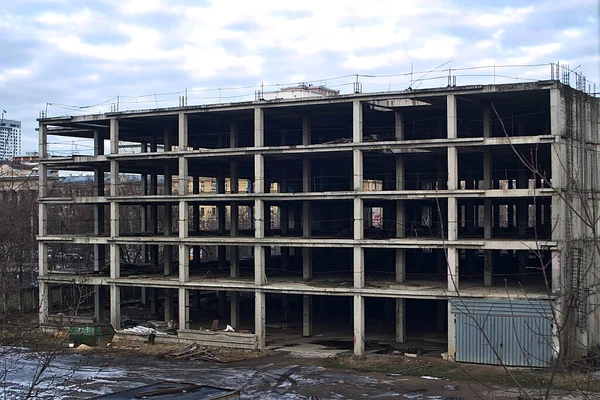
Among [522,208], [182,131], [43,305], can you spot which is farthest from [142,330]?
[522,208]

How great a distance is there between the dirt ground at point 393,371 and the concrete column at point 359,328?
0.61 metres

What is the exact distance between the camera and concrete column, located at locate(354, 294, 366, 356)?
116ft

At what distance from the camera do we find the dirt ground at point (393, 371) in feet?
91.0

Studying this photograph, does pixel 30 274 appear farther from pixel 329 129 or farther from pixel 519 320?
pixel 519 320

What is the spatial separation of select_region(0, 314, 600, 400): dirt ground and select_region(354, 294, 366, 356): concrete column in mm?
614

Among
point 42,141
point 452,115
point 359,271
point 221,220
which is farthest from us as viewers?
point 221,220

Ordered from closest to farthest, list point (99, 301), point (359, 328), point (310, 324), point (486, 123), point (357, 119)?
point (486, 123)
point (359, 328)
point (357, 119)
point (310, 324)
point (99, 301)

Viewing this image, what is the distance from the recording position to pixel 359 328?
117ft

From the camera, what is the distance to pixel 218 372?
32.9m

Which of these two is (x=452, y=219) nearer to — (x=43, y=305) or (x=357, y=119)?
(x=357, y=119)

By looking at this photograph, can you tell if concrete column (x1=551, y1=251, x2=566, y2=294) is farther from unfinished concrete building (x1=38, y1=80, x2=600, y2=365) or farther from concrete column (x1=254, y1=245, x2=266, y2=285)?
concrete column (x1=254, y1=245, x2=266, y2=285)

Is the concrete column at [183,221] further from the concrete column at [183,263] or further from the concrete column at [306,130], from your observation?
the concrete column at [306,130]

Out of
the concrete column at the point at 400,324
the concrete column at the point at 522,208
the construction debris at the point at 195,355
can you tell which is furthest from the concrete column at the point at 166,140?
the concrete column at the point at 522,208

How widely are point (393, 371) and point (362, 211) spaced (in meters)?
8.71
